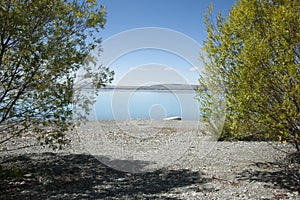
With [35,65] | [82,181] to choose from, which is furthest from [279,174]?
[35,65]

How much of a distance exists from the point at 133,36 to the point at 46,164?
5548 mm

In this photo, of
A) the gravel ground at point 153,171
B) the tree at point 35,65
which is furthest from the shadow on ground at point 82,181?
the tree at point 35,65

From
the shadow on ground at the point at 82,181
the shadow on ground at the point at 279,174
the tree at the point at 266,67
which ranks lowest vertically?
the shadow on ground at the point at 82,181

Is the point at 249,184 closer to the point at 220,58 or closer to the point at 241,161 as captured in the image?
the point at 241,161

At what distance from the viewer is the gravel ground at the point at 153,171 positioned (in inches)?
217

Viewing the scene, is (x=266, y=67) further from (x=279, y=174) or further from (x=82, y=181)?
(x=82, y=181)

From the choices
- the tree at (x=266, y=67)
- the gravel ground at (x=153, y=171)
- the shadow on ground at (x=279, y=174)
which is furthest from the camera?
the shadow on ground at (x=279, y=174)

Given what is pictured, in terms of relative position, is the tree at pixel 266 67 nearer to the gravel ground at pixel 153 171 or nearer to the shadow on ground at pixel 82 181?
the gravel ground at pixel 153 171

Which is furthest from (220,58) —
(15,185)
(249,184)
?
(15,185)

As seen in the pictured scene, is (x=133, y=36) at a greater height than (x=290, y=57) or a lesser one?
greater

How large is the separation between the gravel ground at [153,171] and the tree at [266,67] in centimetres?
131

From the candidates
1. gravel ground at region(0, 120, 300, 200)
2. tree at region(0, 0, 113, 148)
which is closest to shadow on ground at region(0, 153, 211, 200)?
gravel ground at region(0, 120, 300, 200)

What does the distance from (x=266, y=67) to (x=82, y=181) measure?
5200 millimetres

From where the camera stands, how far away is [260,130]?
5699 mm
